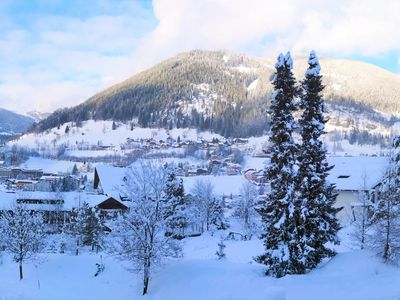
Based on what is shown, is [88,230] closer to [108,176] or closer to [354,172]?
[354,172]

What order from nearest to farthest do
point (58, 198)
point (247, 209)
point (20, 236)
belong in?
point (20, 236), point (58, 198), point (247, 209)

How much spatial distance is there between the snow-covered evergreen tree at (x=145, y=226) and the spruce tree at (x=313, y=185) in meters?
8.34

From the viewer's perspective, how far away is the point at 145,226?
2936 cm

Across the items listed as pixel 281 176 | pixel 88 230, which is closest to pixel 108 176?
pixel 88 230

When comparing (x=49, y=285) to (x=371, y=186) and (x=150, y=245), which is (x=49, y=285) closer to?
(x=150, y=245)

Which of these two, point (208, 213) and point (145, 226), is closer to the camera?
point (145, 226)

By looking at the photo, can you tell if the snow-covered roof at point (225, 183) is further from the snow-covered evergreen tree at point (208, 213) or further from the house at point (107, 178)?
the snow-covered evergreen tree at point (208, 213)

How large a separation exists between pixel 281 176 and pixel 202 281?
7859 mm

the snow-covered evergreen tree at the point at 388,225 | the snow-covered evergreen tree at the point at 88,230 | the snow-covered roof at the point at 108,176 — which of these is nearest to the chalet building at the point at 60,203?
the snow-covered roof at the point at 108,176

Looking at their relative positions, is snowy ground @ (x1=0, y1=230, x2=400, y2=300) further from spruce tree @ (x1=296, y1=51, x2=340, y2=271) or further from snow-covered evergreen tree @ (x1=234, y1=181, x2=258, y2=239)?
snow-covered evergreen tree @ (x1=234, y1=181, x2=258, y2=239)

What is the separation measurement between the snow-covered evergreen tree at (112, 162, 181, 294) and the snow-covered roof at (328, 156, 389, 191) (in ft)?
108

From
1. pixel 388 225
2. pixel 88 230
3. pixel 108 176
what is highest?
pixel 388 225

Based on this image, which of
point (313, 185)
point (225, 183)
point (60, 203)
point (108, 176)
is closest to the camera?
point (313, 185)

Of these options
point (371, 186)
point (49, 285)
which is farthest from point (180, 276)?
point (371, 186)
